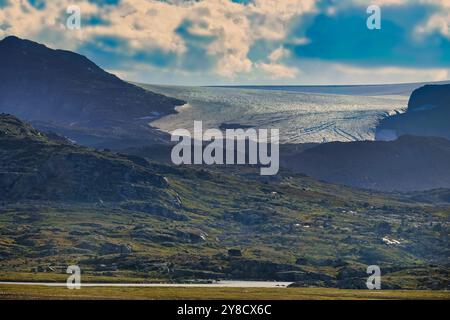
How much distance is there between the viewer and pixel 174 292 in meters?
166

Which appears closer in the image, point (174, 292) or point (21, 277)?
point (174, 292)

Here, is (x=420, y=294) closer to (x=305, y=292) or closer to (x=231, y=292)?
(x=305, y=292)

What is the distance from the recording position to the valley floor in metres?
150

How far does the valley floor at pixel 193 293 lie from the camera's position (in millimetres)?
149500

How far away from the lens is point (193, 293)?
539 feet

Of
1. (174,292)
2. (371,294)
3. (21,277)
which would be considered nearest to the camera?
(174,292)
